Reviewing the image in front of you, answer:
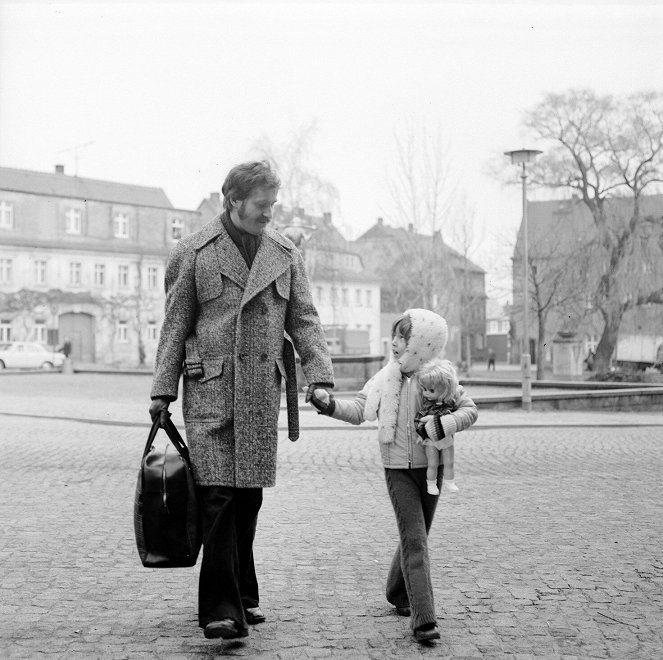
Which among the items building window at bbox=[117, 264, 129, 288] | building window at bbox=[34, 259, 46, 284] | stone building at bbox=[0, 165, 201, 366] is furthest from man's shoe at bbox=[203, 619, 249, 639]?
building window at bbox=[117, 264, 129, 288]

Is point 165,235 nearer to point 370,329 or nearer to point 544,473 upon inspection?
point 370,329

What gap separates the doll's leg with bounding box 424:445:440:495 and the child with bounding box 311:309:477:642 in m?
0.05

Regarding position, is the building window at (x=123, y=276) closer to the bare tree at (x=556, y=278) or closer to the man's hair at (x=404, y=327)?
the bare tree at (x=556, y=278)

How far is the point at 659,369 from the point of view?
4044 cm

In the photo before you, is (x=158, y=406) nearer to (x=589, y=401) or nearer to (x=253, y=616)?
(x=253, y=616)

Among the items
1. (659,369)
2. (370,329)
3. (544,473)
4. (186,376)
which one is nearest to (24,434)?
(544,473)

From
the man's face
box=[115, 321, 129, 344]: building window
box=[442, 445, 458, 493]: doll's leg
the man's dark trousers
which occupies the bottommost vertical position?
the man's dark trousers

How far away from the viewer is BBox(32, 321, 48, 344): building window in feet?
211

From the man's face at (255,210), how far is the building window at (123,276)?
214ft

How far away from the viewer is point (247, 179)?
15.9 feet

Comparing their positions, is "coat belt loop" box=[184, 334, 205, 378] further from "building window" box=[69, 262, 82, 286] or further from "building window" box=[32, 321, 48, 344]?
"building window" box=[69, 262, 82, 286]

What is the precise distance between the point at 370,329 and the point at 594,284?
51.1 m

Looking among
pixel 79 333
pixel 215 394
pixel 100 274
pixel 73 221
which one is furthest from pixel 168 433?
pixel 73 221

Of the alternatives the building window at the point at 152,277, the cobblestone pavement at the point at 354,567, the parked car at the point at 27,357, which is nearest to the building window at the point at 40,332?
the building window at the point at 152,277
